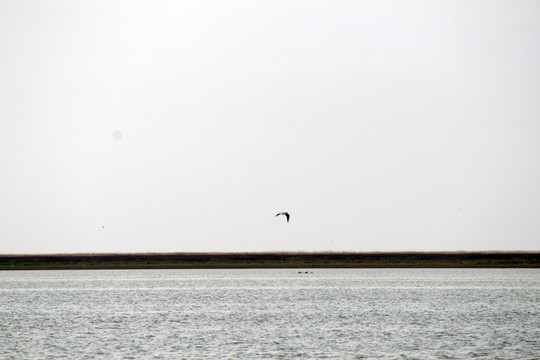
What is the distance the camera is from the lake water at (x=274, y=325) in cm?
3481

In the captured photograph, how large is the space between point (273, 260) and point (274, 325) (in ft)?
312

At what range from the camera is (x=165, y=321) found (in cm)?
4872

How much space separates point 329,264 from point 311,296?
67172 mm

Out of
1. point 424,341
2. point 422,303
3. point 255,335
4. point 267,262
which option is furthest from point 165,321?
point 267,262

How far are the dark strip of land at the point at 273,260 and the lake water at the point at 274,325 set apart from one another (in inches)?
2169

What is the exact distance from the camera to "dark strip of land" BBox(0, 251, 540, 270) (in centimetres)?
13288

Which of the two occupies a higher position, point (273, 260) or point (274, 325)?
point (273, 260)

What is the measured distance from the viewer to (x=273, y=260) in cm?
14112

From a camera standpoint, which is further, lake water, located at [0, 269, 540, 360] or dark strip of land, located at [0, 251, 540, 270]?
dark strip of land, located at [0, 251, 540, 270]

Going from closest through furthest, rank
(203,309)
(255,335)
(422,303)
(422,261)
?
(255,335), (203,309), (422,303), (422,261)

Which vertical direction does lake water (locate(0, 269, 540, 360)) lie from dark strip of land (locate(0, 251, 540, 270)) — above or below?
below

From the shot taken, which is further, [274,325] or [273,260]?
[273,260]

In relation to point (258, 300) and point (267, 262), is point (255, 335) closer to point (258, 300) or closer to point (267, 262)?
point (258, 300)

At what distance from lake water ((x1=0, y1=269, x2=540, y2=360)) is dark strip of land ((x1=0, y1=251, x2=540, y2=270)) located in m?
55.1
